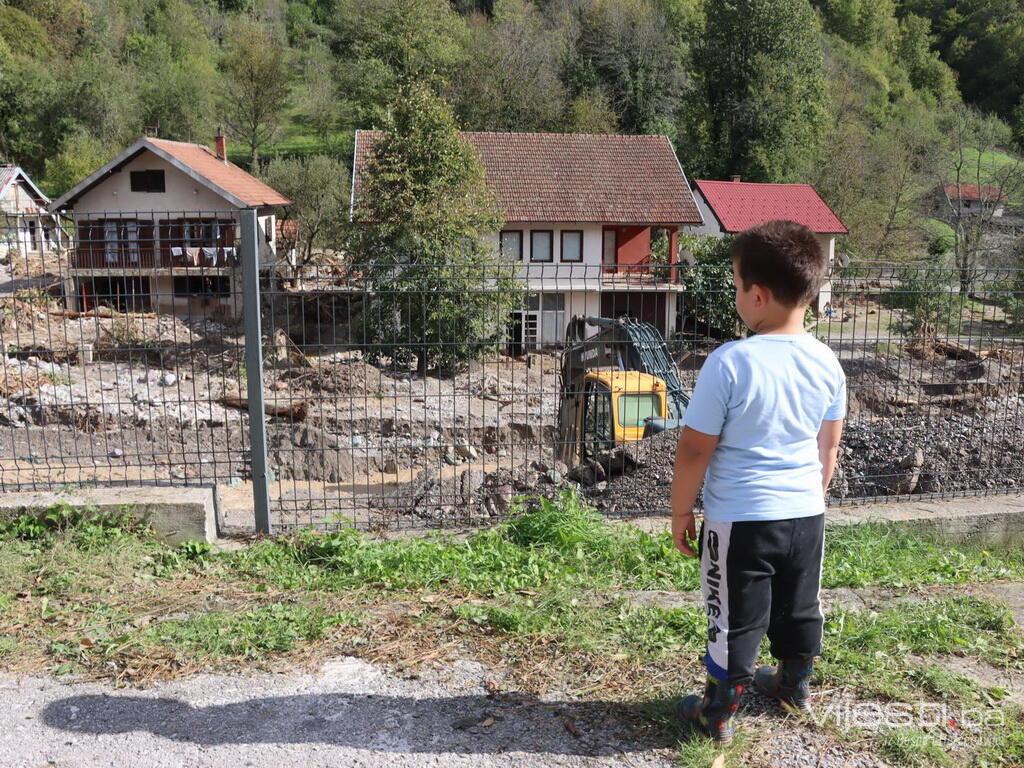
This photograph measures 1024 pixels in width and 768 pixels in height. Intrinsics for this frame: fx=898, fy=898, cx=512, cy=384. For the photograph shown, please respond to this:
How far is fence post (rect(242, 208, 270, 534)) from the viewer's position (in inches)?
217

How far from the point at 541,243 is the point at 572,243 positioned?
1.08 m

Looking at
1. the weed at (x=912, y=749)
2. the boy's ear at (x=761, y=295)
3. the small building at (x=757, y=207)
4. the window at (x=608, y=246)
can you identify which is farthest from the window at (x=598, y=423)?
the small building at (x=757, y=207)

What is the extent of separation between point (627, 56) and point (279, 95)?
23178mm

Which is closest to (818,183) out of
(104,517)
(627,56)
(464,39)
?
(627,56)

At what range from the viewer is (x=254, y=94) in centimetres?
5912

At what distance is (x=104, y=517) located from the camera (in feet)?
17.7

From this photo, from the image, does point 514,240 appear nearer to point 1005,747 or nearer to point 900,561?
point 900,561

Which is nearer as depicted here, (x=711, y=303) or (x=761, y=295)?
(x=761, y=295)

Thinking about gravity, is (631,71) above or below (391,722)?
above

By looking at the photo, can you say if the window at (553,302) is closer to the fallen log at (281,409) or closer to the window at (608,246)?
the fallen log at (281,409)

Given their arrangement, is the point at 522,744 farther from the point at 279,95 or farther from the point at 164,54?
the point at 164,54

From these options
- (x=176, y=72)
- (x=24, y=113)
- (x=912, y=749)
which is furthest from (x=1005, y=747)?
(x=176, y=72)

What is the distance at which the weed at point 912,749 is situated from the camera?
3225 millimetres

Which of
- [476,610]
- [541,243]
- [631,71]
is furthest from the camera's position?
[631,71]
